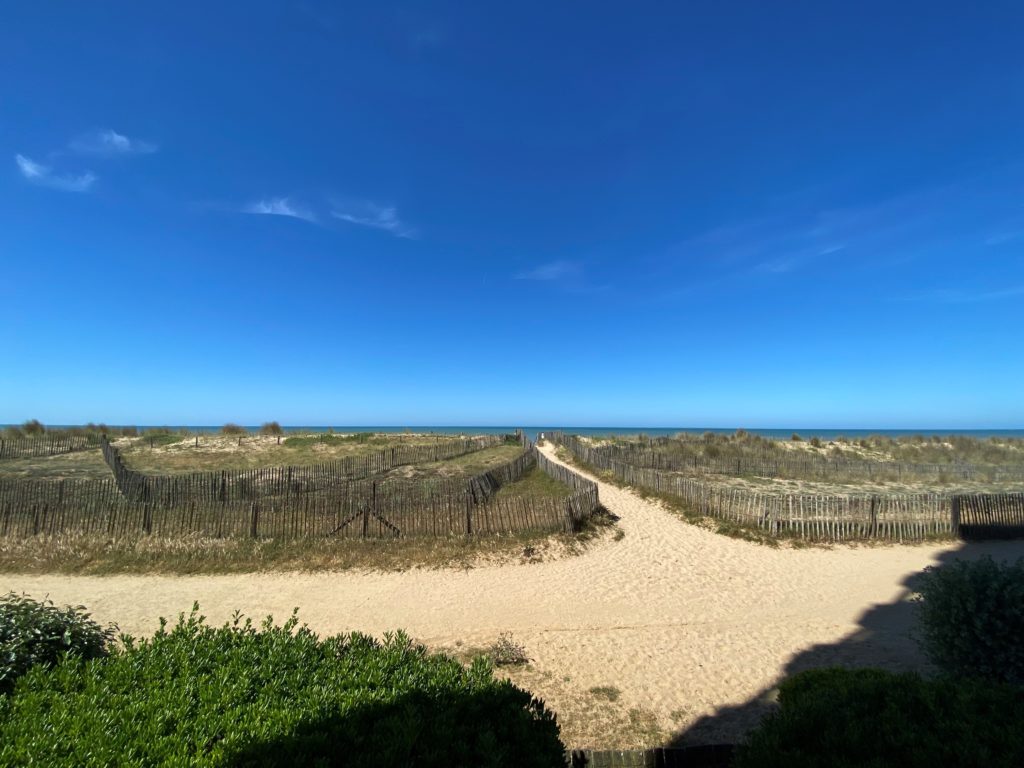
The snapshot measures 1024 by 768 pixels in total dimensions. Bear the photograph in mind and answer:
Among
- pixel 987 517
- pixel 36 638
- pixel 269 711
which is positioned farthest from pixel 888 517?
pixel 36 638

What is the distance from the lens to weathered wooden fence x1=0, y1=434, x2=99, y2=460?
3114cm

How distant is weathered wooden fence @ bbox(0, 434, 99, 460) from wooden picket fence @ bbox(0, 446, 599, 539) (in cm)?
2616

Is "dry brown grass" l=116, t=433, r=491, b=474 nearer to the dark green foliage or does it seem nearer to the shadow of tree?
the dark green foliage

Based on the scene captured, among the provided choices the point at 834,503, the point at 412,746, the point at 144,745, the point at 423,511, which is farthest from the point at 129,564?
the point at 834,503

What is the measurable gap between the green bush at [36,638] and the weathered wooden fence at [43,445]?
38227 mm

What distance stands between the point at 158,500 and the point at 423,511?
908 centimetres

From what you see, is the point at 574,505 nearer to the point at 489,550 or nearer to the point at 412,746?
the point at 489,550

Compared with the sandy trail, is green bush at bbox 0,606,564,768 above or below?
above

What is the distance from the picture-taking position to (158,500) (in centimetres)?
1463

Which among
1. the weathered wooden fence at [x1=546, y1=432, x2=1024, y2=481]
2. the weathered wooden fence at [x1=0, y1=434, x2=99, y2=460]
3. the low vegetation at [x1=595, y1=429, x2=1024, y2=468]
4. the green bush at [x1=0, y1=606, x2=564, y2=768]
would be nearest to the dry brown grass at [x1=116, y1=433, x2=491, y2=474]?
the weathered wooden fence at [x1=0, y1=434, x2=99, y2=460]

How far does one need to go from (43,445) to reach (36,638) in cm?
4184

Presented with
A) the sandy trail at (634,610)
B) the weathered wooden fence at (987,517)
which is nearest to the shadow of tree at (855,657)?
the sandy trail at (634,610)

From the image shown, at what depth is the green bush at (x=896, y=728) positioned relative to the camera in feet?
9.45

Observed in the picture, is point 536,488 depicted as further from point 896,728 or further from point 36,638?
point 896,728
